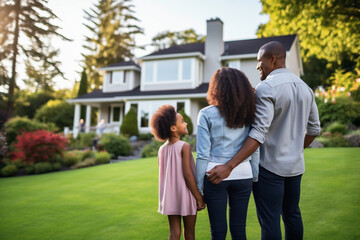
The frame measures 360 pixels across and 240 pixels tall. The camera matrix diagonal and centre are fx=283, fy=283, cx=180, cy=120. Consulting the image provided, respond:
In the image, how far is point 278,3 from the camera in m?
14.7

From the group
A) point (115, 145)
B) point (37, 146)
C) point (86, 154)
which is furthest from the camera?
point (115, 145)

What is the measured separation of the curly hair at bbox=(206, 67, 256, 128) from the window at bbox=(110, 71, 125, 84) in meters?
21.8

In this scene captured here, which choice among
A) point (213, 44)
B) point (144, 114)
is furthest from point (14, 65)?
point (213, 44)

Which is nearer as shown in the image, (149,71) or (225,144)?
(225,144)

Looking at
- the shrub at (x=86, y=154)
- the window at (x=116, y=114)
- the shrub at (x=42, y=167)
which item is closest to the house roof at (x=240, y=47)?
the window at (x=116, y=114)

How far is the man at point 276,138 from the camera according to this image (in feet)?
7.55

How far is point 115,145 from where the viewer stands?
15195 millimetres

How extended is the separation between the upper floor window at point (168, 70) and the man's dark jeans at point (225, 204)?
702 inches

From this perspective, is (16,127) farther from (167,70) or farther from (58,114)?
(58,114)

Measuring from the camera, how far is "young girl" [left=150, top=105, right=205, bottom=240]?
8.81ft

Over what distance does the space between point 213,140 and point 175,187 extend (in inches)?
28.3

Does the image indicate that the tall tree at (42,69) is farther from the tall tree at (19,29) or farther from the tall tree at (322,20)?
the tall tree at (322,20)

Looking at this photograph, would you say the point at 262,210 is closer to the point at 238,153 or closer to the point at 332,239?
the point at 238,153

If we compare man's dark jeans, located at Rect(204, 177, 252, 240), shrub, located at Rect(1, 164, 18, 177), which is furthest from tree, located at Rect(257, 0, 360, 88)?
shrub, located at Rect(1, 164, 18, 177)
